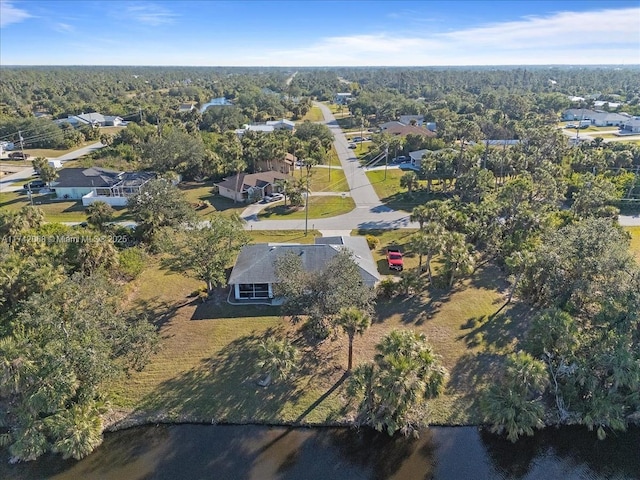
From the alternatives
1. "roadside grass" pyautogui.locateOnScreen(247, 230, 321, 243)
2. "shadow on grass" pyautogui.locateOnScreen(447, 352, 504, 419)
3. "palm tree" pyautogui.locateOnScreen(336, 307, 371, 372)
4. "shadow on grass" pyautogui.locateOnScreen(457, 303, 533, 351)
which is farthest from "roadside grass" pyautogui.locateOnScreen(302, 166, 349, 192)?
"palm tree" pyautogui.locateOnScreen(336, 307, 371, 372)

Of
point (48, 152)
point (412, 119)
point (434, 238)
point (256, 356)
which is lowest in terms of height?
point (256, 356)

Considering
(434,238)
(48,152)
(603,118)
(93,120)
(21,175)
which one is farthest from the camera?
(603,118)

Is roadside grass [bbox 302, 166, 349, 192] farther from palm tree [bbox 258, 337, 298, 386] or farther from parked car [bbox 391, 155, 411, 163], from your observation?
palm tree [bbox 258, 337, 298, 386]

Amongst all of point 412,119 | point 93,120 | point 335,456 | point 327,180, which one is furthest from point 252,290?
point 93,120

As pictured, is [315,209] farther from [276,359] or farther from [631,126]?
[631,126]

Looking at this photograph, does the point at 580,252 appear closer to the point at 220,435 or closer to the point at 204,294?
the point at 220,435

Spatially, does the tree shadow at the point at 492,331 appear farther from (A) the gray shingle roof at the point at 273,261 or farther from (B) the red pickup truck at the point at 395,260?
(B) the red pickup truck at the point at 395,260

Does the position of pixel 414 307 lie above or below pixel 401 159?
below

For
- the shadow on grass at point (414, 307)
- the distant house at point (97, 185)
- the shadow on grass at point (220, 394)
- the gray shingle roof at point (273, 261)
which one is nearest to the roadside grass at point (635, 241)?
the shadow on grass at point (414, 307)
